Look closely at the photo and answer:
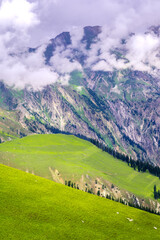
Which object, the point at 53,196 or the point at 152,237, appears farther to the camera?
the point at 53,196

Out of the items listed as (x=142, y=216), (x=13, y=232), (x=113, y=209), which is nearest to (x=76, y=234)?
(x=13, y=232)

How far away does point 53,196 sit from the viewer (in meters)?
80.9

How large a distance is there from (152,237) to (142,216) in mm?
15311

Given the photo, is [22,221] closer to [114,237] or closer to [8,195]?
[8,195]

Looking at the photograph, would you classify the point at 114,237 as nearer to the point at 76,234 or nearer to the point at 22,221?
the point at 76,234

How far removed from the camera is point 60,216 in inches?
2554

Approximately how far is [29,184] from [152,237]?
45.8 meters

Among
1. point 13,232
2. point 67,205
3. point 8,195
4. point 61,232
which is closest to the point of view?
point 13,232

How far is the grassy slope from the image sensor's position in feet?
181

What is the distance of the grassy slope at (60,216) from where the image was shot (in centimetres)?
5528

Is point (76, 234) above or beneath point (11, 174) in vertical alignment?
beneath

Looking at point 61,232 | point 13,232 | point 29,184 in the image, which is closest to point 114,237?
point 61,232

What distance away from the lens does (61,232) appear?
5644cm

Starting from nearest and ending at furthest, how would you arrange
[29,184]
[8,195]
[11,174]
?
[8,195]
[29,184]
[11,174]
